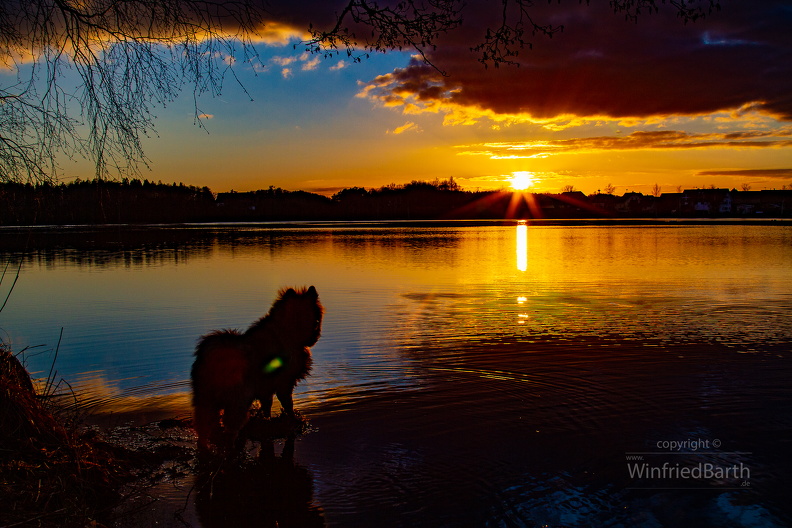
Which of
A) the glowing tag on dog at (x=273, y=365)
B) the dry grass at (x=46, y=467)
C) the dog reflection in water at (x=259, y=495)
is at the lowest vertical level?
the dog reflection in water at (x=259, y=495)

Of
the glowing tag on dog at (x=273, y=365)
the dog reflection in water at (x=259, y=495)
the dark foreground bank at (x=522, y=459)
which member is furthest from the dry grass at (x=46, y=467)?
the glowing tag on dog at (x=273, y=365)

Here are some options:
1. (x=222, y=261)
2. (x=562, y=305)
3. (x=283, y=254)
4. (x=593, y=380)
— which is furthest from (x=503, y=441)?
(x=283, y=254)

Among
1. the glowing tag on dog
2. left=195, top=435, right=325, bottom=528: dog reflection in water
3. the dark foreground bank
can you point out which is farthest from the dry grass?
the glowing tag on dog

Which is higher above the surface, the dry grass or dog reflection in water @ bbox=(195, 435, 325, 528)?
the dry grass

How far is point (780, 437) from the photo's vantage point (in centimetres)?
627

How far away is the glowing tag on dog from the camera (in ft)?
21.2

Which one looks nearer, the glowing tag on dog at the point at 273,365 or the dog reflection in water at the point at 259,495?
the dog reflection in water at the point at 259,495

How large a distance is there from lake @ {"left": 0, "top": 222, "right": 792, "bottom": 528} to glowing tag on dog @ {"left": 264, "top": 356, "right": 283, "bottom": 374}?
847 mm

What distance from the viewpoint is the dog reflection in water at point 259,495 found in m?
4.82

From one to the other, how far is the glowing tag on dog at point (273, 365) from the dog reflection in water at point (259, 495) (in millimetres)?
915

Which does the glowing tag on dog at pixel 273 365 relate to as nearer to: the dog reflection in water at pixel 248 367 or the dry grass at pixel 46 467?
the dog reflection in water at pixel 248 367

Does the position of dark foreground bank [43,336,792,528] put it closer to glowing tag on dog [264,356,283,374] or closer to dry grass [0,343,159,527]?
dry grass [0,343,159,527]

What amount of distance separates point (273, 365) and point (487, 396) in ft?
10.1

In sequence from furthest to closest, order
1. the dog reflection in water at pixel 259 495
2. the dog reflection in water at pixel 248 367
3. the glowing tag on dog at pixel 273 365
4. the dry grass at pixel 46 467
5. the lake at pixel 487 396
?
the glowing tag on dog at pixel 273 365
the dog reflection in water at pixel 248 367
the lake at pixel 487 396
the dog reflection in water at pixel 259 495
the dry grass at pixel 46 467
